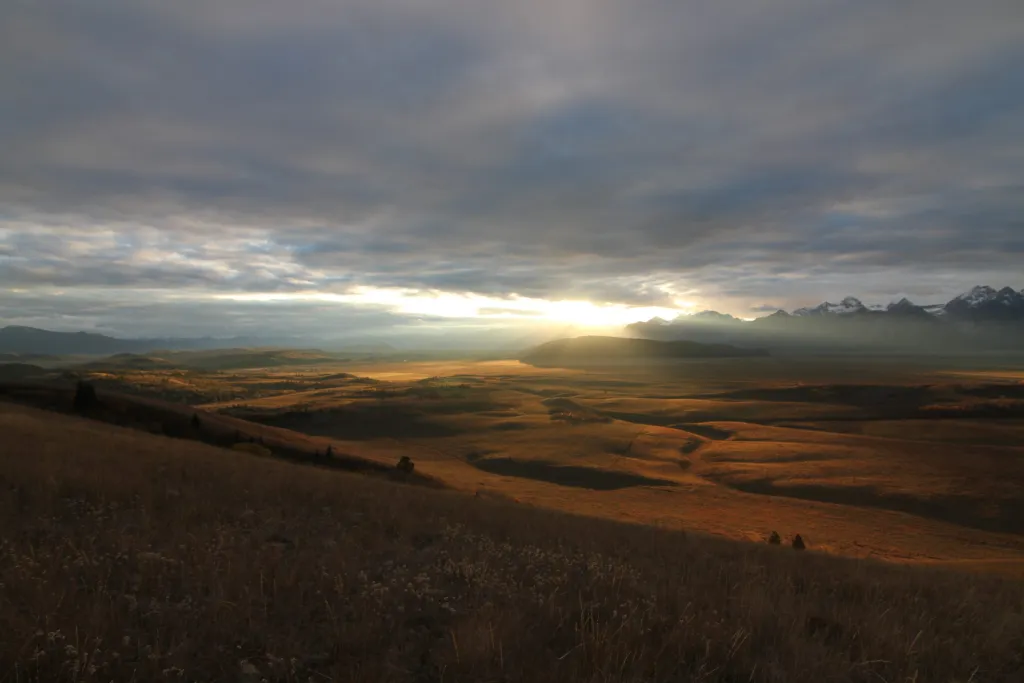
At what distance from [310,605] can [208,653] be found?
1.07 m

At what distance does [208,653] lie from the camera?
13.3 feet

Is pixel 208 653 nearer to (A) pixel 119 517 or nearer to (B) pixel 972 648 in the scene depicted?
(A) pixel 119 517

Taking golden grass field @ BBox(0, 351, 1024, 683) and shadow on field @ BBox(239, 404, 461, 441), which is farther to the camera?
shadow on field @ BBox(239, 404, 461, 441)

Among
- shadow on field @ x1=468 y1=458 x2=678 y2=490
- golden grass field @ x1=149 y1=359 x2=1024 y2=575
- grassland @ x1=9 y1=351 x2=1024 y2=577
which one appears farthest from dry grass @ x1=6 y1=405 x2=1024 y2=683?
shadow on field @ x1=468 y1=458 x2=678 y2=490

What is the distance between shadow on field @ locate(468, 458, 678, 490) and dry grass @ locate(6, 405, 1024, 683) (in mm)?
44347

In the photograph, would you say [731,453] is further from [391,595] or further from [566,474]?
[391,595]

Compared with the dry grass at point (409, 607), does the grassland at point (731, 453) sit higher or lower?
lower

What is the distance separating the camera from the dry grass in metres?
4.02

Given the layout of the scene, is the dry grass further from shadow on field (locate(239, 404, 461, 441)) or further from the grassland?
shadow on field (locate(239, 404, 461, 441))

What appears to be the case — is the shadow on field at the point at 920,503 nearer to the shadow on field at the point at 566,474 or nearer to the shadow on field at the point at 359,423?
the shadow on field at the point at 566,474

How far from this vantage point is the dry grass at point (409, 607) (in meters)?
4.02

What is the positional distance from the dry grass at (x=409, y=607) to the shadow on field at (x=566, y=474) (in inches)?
1746

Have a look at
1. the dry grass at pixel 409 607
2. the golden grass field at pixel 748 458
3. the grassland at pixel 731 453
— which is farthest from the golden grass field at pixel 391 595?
the golden grass field at pixel 748 458

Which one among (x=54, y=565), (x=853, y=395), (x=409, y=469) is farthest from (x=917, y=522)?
(x=853, y=395)
